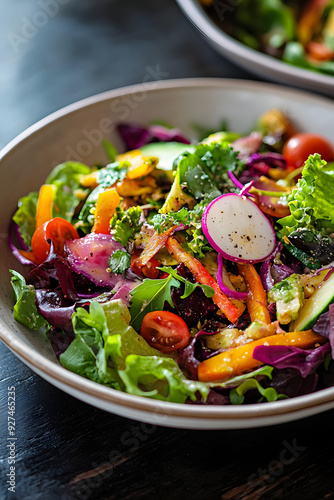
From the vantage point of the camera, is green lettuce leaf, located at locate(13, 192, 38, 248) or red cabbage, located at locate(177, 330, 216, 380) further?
green lettuce leaf, located at locate(13, 192, 38, 248)

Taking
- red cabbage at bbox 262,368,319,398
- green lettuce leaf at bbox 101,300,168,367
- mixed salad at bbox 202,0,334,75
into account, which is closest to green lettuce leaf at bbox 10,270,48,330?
green lettuce leaf at bbox 101,300,168,367

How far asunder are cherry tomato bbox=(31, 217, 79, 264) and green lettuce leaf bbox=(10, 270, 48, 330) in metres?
0.22

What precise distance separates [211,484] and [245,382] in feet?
1.11

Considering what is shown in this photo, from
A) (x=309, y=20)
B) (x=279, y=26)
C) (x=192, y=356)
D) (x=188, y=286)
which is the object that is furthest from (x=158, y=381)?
(x=309, y=20)

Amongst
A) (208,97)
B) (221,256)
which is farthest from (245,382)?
(208,97)

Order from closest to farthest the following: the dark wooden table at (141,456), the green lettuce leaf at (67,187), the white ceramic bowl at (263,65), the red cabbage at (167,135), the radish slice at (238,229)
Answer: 1. the dark wooden table at (141,456)
2. the radish slice at (238,229)
3. the green lettuce leaf at (67,187)
4. the red cabbage at (167,135)
5. the white ceramic bowl at (263,65)

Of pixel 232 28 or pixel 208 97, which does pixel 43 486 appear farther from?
pixel 232 28

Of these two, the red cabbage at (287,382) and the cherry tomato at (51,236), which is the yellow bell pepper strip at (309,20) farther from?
the red cabbage at (287,382)

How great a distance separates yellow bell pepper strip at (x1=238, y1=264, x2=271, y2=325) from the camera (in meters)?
1.91

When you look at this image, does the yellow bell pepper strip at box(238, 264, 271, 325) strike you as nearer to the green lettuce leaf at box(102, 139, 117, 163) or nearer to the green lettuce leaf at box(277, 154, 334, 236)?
the green lettuce leaf at box(277, 154, 334, 236)

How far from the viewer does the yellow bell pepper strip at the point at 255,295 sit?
1.91 m

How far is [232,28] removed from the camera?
12.7 feet

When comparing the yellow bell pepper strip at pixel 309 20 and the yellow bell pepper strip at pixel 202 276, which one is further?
the yellow bell pepper strip at pixel 309 20

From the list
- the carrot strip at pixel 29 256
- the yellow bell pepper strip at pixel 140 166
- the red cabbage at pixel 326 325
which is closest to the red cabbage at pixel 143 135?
the yellow bell pepper strip at pixel 140 166
